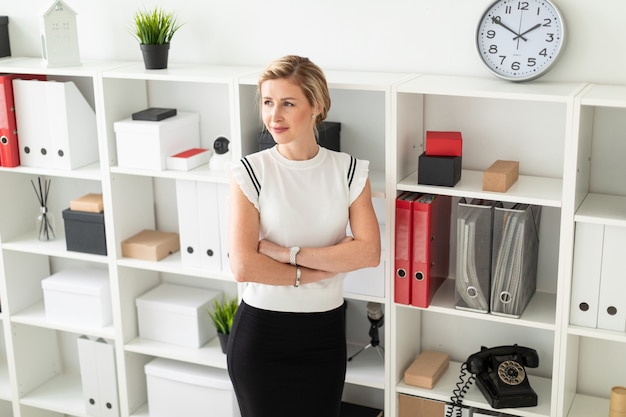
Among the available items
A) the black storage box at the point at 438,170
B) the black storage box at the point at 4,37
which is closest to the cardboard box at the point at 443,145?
the black storage box at the point at 438,170

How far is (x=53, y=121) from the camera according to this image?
3439mm

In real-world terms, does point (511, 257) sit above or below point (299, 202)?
below

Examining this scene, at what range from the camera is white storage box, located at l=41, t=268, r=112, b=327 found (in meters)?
3.65

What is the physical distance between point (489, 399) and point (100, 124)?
177 cm

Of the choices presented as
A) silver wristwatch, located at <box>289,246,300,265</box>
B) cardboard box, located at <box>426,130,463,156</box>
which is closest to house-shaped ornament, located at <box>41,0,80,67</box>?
silver wristwatch, located at <box>289,246,300,265</box>

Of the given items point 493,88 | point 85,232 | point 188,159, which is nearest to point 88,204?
point 85,232

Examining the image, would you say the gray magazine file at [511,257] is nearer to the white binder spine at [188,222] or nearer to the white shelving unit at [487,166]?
the white shelving unit at [487,166]

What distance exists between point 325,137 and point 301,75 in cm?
49

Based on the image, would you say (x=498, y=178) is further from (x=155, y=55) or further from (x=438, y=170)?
(x=155, y=55)

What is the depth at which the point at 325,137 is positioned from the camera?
121 inches

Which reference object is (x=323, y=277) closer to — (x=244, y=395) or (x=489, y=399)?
(x=244, y=395)

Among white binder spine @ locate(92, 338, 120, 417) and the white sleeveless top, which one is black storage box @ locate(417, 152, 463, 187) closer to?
the white sleeveless top

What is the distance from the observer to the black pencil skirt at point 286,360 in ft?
9.07

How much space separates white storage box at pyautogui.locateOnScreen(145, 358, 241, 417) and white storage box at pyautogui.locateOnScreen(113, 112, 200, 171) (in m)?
0.86
